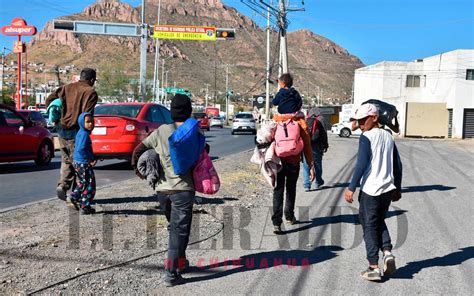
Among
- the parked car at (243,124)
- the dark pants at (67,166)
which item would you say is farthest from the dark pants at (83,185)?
the parked car at (243,124)

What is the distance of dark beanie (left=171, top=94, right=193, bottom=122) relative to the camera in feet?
16.4

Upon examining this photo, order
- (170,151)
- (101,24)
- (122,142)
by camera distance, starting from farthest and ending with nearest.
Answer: (101,24)
(122,142)
(170,151)

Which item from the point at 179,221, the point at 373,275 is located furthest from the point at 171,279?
the point at 373,275

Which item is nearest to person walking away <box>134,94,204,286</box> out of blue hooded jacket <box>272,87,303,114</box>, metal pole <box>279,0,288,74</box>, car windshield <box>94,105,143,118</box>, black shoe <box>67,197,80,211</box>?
blue hooded jacket <box>272,87,303,114</box>

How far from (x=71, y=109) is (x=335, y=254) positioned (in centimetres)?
397

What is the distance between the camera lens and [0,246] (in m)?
5.88

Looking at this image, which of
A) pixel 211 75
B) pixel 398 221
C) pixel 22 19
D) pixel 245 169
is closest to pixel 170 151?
pixel 398 221

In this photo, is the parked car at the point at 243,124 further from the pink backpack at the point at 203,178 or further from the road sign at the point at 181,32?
the pink backpack at the point at 203,178

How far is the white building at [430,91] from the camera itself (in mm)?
49531

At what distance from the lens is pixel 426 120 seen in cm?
5209

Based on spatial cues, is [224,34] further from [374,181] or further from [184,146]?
[184,146]

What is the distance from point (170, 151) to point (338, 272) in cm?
206

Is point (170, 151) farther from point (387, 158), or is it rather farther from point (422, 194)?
point (422, 194)

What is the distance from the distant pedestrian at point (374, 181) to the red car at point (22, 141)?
1023 cm
